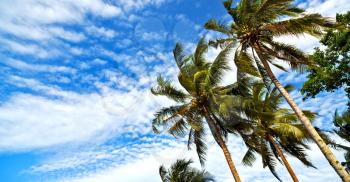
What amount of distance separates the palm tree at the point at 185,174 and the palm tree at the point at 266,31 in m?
7.56

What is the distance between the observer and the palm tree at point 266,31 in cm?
1471

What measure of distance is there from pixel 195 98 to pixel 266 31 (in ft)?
18.7

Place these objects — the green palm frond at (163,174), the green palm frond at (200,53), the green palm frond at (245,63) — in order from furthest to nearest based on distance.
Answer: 1. the green palm frond at (163,174)
2. the green palm frond at (200,53)
3. the green palm frond at (245,63)

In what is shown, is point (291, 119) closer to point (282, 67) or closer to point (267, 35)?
point (282, 67)

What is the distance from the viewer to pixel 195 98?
19047 millimetres

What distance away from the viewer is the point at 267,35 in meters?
16.1

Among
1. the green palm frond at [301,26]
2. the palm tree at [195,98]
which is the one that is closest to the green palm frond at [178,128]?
the palm tree at [195,98]

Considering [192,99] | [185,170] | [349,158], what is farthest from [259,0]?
[349,158]

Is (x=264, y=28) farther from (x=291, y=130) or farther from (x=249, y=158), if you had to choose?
(x=249, y=158)

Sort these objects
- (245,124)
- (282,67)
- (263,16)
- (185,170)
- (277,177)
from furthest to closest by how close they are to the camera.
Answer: (277,177)
(185,170)
(245,124)
(282,67)
(263,16)

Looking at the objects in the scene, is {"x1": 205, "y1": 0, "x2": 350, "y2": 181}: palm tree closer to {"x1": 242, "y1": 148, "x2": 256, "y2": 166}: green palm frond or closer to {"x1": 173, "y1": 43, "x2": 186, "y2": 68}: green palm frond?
{"x1": 173, "y1": 43, "x2": 186, "y2": 68}: green palm frond

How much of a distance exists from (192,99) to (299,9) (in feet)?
25.0

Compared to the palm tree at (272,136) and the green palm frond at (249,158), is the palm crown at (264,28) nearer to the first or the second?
the palm tree at (272,136)

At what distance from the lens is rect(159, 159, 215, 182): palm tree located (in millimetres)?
20531
